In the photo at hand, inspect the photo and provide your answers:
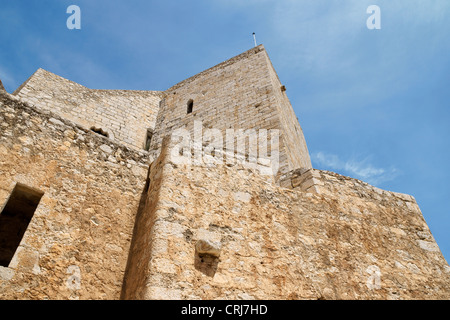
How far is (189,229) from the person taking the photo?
134 inches

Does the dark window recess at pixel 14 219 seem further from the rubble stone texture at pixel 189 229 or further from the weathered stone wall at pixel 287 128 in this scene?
the weathered stone wall at pixel 287 128

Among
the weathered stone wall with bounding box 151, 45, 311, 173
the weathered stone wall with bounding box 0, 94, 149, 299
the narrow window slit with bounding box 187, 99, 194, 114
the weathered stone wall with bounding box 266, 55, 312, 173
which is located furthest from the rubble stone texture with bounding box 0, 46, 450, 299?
the narrow window slit with bounding box 187, 99, 194, 114

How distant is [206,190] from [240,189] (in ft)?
1.56

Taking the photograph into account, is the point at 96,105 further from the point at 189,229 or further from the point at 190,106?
the point at 189,229

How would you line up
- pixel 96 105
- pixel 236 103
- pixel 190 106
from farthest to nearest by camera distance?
pixel 190 106, pixel 96 105, pixel 236 103

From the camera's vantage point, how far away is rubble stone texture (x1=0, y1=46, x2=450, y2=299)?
10.3 ft

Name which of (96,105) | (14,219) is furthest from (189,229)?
(96,105)

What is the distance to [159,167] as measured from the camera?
404 centimetres

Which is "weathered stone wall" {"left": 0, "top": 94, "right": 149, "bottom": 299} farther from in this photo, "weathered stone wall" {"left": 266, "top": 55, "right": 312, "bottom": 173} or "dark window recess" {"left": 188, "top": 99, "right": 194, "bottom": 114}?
"dark window recess" {"left": 188, "top": 99, "right": 194, "bottom": 114}

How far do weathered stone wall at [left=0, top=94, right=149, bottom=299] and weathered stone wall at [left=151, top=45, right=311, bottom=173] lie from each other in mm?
4782

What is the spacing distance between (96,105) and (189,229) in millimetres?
9071
